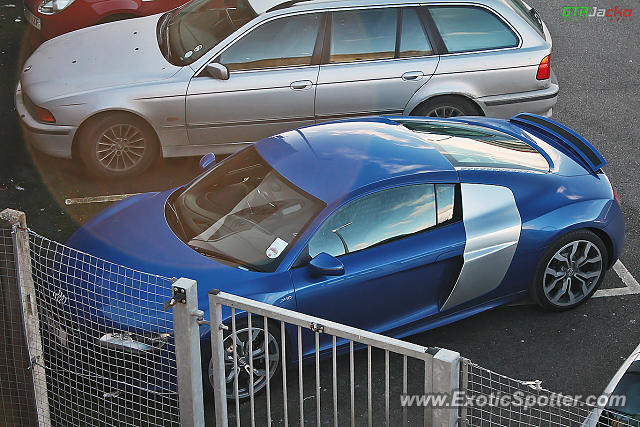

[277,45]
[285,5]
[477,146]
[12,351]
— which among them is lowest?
[12,351]

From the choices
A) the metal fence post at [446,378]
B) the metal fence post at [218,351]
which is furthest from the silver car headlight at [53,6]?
the metal fence post at [446,378]

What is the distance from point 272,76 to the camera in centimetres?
828

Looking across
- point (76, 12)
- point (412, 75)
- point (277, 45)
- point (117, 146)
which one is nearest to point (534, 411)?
point (412, 75)

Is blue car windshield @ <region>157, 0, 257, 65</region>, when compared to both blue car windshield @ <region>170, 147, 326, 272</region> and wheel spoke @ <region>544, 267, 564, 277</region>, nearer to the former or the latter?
blue car windshield @ <region>170, 147, 326, 272</region>

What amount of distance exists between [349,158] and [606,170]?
3.71 m

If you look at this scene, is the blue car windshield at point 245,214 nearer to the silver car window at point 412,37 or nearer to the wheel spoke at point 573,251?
the wheel spoke at point 573,251

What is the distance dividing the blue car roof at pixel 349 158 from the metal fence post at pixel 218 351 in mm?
1949

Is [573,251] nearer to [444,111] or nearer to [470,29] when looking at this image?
[444,111]

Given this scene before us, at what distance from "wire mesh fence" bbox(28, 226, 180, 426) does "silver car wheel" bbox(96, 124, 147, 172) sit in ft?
9.76

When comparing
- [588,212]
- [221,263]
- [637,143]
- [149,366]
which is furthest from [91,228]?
[637,143]

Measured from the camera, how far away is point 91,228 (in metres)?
6.39

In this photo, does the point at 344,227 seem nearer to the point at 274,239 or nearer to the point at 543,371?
the point at 274,239

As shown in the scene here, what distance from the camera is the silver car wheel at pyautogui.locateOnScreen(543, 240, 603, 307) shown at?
6.57 metres

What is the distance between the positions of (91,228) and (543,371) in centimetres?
336
